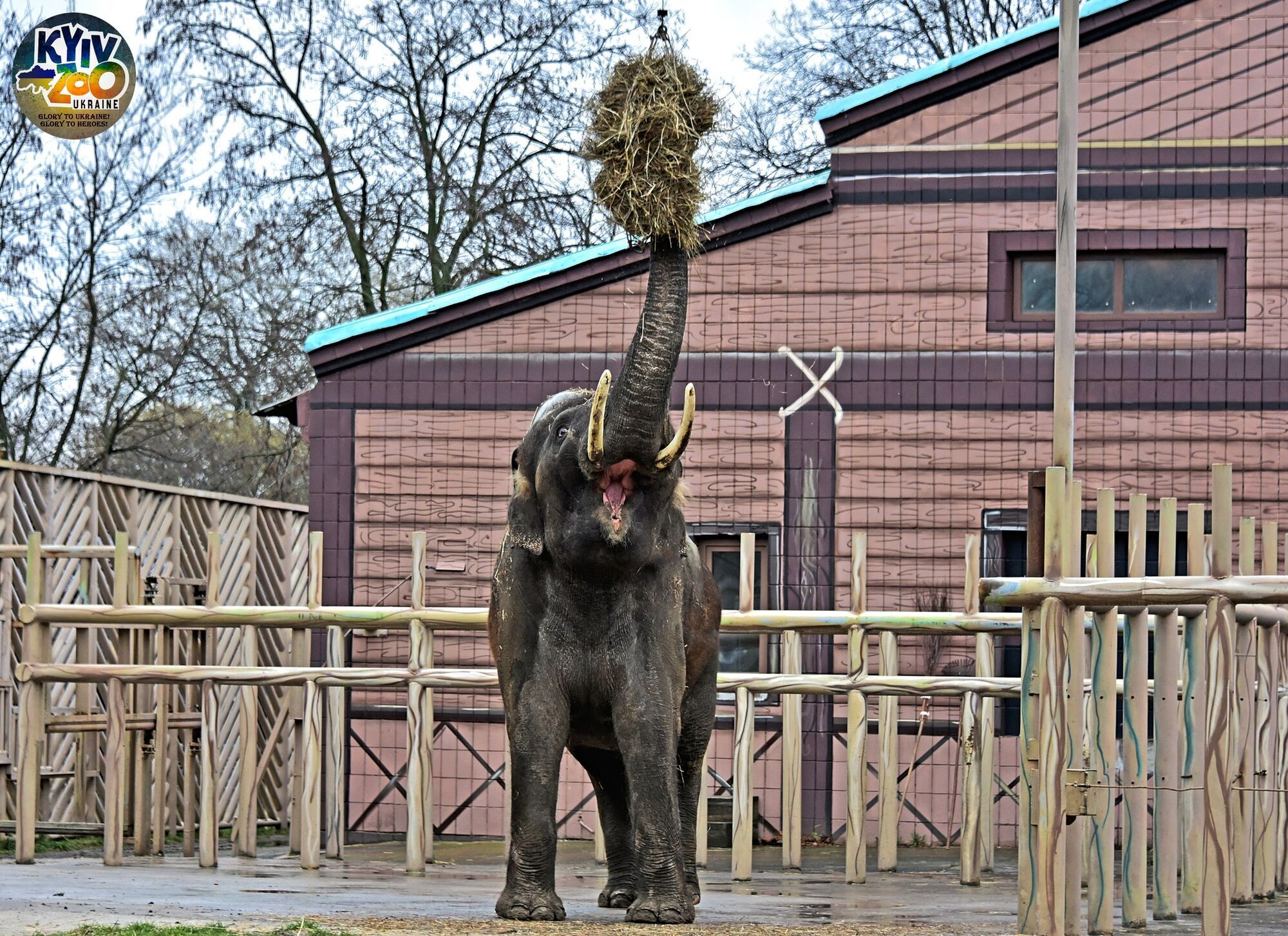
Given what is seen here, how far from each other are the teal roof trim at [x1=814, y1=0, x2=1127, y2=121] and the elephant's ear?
673 centimetres

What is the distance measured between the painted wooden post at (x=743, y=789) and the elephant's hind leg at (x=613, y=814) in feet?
8.35

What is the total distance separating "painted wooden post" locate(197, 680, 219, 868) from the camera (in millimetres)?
12211

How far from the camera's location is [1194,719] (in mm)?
8289

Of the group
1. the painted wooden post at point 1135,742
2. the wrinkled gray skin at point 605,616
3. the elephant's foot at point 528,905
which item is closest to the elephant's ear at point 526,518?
the wrinkled gray skin at point 605,616

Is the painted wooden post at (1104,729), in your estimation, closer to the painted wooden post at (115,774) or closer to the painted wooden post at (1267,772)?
the painted wooden post at (1267,772)

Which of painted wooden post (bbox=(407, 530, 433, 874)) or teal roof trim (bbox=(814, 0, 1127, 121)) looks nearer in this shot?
painted wooden post (bbox=(407, 530, 433, 874))

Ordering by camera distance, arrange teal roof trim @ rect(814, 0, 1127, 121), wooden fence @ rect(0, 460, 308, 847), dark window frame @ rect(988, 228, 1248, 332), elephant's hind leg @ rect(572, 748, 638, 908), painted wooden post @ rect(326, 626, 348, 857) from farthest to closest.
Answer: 1. dark window frame @ rect(988, 228, 1248, 332)
2. teal roof trim @ rect(814, 0, 1127, 121)
3. wooden fence @ rect(0, 460, 308, 847)
4. painted wooden post @ rect(326, 626, 348, 857)
5. elephant's hind leg @ rect(572, 748, 638, 908)

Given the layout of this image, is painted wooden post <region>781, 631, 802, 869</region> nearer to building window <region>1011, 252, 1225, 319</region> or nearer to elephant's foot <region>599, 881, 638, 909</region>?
elephant's foot <region>599, 881, 638, 909</region>

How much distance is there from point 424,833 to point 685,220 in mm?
5523

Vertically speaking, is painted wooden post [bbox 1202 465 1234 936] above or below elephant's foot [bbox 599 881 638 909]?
above

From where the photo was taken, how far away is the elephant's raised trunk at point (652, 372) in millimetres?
8031

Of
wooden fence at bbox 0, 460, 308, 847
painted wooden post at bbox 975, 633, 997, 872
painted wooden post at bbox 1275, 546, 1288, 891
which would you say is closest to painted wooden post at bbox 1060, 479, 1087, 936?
painted wooden post at bbox 1275, 546, 1288, 891

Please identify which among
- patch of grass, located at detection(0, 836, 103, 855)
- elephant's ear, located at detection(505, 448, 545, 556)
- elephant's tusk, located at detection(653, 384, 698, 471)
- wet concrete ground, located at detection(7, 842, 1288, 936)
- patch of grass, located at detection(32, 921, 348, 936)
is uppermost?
elephant's tusk, located at detection(653, 384, 698, 471)

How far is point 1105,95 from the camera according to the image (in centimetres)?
1500
